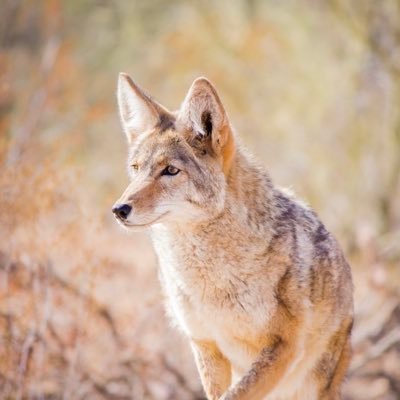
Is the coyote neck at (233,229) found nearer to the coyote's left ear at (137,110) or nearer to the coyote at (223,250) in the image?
the coyote at (223,250)

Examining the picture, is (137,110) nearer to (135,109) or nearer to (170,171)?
(135,109)

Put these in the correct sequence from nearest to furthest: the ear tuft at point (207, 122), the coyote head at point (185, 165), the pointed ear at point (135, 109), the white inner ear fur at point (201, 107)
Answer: the coyote head at point (185, 165) < the white inner ear fur at point (201, 107) < the ear tuft at point (207, 122) < the pointed ear at point (135, 109)

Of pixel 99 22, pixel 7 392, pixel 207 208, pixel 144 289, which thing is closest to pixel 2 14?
pixel 99 22

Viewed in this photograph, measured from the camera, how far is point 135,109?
488 centimetres

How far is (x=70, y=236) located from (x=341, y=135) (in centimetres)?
796

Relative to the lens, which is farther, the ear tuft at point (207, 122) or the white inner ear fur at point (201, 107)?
the ear tuft at point (207, 122)

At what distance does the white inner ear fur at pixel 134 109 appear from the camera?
4.76 meters

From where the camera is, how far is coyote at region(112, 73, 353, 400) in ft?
14.4

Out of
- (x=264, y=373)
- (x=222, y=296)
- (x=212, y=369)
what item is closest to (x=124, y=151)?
(x=212, y=369)

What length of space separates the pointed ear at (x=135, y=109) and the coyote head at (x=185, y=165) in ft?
0.37

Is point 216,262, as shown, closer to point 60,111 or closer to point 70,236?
point 70,236

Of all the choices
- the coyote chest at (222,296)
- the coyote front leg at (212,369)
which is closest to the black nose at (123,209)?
the coyote chest at (222,296)

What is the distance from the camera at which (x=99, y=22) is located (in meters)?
16.3

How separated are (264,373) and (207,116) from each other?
5.37 ft
